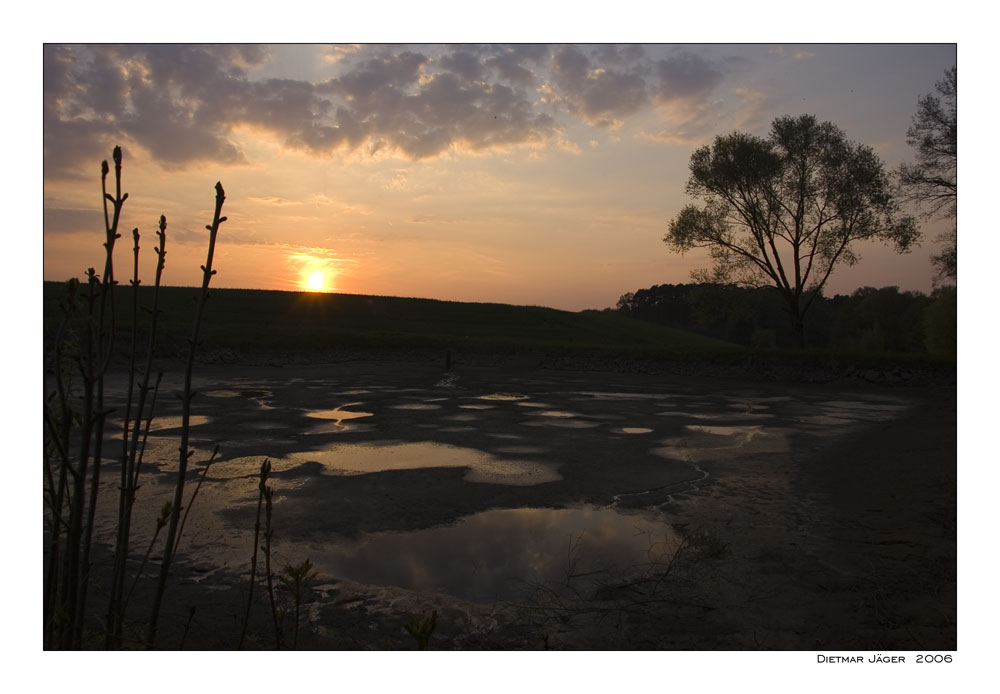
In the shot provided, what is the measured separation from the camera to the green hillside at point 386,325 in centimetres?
3391

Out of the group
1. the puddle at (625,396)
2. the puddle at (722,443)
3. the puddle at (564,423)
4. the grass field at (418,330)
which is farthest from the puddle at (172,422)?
the puddle at (625,396)

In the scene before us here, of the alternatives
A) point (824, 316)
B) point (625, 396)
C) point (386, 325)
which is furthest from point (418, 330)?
point (824, 316)

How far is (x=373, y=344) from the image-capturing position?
34844mm

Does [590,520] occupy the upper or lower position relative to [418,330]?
lower

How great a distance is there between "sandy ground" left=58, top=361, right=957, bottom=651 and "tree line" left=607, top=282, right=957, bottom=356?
18291 mm

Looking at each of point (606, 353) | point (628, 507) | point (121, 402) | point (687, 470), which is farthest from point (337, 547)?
point (606, 353)

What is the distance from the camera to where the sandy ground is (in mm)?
4281

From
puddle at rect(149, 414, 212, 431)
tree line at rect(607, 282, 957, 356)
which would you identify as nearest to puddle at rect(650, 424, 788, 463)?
puddle at rect(149, 414, 212, 431)

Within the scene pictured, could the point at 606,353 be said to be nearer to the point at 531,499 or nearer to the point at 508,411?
the point at 508,411

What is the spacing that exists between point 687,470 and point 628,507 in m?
2.21

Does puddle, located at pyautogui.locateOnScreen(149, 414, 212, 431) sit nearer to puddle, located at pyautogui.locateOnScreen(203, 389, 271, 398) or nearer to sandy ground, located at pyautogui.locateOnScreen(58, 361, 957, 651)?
sandy ground, located at pyautogui.locateOnScreen(58, 361, 957, 651)

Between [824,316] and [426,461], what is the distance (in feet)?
291

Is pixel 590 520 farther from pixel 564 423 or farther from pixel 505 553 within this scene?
pixel 564 423

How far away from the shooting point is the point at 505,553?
225 inches
